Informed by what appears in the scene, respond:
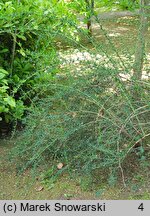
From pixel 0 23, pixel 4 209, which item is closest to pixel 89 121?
pixel 4 209

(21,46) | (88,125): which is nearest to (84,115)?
(88,125)

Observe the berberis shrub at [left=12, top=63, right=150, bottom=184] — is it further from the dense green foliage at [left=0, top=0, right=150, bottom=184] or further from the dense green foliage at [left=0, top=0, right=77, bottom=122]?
the dense green foliage at [left=0, top=0, right=77, bottom=122]

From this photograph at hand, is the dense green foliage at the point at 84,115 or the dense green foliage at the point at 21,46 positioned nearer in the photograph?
the dense green foliage at the point at 84,115

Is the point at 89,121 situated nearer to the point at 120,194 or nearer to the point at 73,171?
the point at 73,171

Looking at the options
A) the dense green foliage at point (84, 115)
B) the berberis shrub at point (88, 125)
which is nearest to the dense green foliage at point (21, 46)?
the dense green foliage at point (84, 115)

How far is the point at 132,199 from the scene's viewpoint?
288cm

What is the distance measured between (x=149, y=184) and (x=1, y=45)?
6.59 ft

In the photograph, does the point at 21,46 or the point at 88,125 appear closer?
the point at 88,125

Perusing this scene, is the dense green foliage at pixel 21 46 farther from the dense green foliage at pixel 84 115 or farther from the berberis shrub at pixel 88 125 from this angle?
the berberis shrub at pixel 88 125

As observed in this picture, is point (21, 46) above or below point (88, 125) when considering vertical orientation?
above

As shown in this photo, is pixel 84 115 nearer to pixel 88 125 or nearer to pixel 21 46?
pixel 88 125

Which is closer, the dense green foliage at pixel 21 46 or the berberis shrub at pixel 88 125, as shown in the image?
the berberis shrub at pixel 88 125

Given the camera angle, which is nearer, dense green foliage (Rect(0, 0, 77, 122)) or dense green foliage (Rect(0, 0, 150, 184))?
dense green foliage (Rect(0, 0, 150, 184))

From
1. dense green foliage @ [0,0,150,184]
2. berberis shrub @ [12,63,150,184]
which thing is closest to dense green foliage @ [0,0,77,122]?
dense green foliage @ [0,0,150,184]
